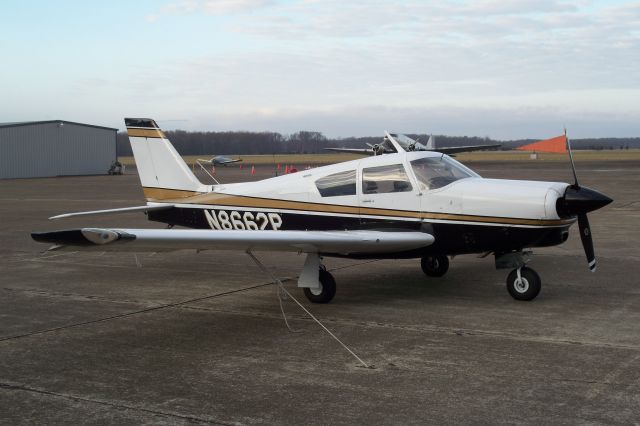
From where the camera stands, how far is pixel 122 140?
437ft

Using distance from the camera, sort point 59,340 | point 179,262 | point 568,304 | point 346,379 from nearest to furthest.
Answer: point 346,379, point 59,340, point 568,304, point 179,262

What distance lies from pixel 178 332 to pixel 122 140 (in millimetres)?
131405

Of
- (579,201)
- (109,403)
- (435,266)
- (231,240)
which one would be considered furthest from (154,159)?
(109,403)

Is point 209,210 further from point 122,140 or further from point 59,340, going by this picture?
point 122,140

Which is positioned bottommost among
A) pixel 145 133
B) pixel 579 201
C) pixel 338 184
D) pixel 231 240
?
pixel 231 240

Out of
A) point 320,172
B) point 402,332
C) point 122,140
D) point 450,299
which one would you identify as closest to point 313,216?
point 320,172

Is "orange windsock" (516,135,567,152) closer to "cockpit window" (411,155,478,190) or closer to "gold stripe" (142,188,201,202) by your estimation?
"cockpit window" (411,155,478,190)

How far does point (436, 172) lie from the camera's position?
30.0 feet

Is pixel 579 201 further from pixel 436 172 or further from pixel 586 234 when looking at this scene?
pixel 436 172

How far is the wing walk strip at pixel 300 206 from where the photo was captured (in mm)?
8464

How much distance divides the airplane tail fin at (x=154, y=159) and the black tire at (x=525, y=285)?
5.10 m

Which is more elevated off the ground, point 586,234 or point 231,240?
point 231,240

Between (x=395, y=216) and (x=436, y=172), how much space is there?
30.2 inches

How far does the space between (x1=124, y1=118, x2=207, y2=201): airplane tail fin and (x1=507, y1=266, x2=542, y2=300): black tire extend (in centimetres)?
510
